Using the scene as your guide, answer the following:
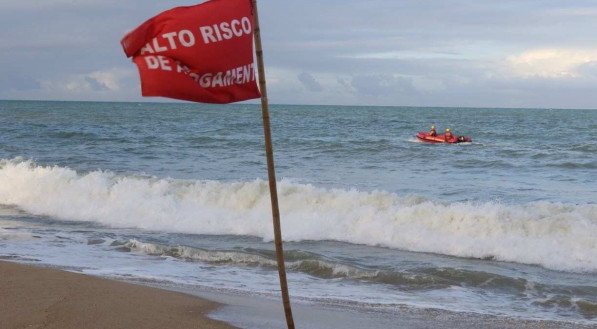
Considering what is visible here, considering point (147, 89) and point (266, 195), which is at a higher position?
point (147, 89)

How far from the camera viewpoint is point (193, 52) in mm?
3967

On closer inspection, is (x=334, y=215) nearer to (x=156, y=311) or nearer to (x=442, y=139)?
(x=156, y=311)

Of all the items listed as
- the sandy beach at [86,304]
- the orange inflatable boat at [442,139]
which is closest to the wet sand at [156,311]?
the sandy beach at [86,304]

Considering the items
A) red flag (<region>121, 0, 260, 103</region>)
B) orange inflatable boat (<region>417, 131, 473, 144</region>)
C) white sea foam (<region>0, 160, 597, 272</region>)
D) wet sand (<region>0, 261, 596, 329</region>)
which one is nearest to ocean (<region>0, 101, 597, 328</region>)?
white sea foam (<region>0, 160, 597, 272</region>)

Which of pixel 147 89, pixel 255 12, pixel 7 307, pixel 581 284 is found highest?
pixel 255 12

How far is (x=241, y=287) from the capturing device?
319 inches

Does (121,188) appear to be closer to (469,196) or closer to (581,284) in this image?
(469,196)

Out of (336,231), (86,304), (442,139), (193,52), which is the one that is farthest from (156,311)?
(442,139)

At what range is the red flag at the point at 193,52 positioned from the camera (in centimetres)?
394

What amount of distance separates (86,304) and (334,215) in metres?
7.71

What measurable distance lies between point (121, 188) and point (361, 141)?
19426 millimetres

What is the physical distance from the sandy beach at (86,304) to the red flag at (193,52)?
255 centimetres

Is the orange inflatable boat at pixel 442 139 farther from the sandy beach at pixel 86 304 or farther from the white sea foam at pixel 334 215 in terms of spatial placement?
the sandy beach at pixel 86 304

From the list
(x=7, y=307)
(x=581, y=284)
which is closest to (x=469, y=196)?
(x=581, y=284)
